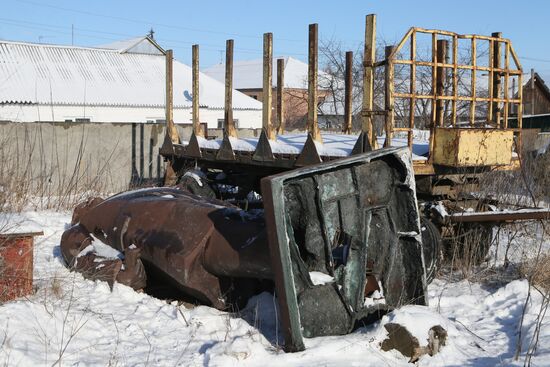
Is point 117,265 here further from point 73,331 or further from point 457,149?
point 457,149

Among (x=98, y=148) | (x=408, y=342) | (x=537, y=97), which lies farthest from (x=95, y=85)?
(x=537, y=97)

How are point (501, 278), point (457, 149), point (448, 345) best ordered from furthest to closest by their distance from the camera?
1. point (457, 149)
2. point (501, 278)
3. point (448, 345)

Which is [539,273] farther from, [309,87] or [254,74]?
→ [254,74]

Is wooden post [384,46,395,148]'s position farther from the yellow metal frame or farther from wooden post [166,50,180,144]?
wooden post [166,50,180,144]

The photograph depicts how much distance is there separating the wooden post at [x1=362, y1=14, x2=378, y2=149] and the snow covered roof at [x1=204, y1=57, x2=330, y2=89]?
47.1 metres

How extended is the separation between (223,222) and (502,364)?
8.19ft

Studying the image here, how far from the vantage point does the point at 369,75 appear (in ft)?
21.9

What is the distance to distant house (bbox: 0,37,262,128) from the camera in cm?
2811

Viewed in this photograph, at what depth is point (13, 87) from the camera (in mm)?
27859

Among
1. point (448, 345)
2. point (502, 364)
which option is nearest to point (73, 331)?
point (448, 345)

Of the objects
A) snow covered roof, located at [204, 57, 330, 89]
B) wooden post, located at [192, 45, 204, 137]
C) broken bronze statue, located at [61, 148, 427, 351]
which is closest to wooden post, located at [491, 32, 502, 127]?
broken bronze statue, located at [61, 148, 427, 351]

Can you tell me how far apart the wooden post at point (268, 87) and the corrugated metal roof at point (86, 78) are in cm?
2115

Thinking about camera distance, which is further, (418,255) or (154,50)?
(154,50)

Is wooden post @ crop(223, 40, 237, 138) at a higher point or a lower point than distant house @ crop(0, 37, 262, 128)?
lower
